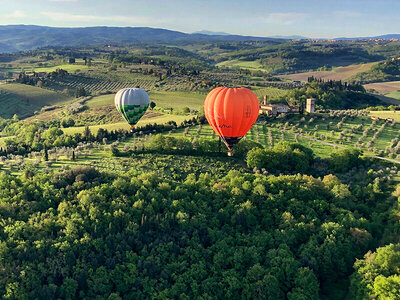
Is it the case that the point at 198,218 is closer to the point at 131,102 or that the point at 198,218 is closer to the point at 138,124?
the point at 131,102

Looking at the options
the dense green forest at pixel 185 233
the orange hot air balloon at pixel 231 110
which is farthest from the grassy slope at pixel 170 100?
the orange hot air balloon at pixel 231 110

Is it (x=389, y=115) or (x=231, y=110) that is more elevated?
(x=231, y=110)

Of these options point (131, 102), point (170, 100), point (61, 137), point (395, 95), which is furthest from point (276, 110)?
point (395, 95)

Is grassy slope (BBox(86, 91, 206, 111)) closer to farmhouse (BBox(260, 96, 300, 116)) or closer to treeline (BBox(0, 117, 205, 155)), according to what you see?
farmhouse (BBox(260, 96, 300, 116))

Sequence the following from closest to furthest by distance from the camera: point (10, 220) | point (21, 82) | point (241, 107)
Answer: point (10, 220) < point (241, 107) < point (21, 82)

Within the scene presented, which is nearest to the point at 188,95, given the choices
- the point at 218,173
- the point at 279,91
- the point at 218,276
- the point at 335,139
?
the point at 279,91

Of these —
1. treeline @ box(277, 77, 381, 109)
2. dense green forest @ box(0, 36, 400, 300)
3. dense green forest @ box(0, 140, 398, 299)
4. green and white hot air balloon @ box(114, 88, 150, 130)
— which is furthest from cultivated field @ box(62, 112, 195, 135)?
treeline @ box(277, 77, 381, 109)

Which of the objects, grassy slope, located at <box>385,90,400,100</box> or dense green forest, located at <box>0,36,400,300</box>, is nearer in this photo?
dense green forest, located at <box>0,36,400,300</box>

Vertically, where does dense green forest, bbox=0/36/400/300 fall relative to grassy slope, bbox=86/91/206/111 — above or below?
below

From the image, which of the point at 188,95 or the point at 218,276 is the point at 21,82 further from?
the point at 218,276
